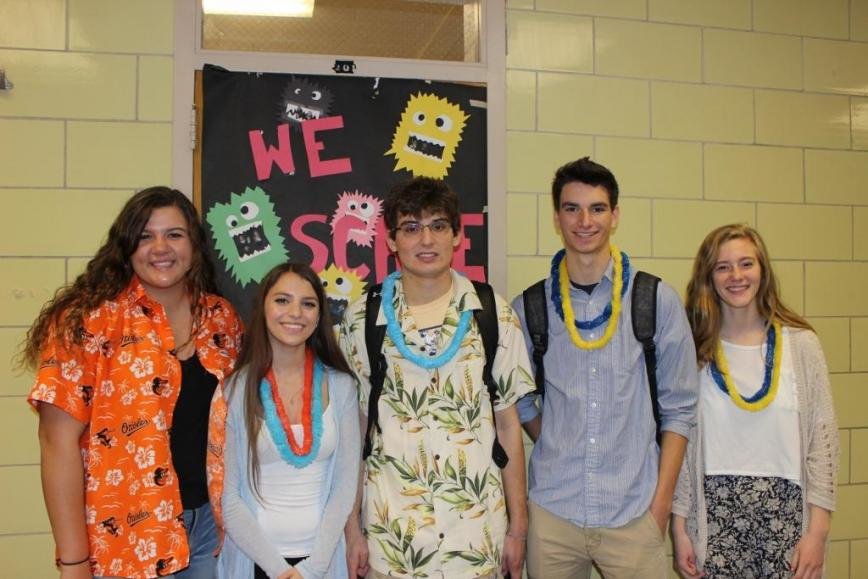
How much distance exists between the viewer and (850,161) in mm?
2959

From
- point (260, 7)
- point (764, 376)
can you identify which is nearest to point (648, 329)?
point (764, 376)

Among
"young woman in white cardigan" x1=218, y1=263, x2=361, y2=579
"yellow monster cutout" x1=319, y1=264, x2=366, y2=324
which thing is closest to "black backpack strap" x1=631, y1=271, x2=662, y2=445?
"young woman in white cardigan" x1=218, y1=263, x2=361, y2=579

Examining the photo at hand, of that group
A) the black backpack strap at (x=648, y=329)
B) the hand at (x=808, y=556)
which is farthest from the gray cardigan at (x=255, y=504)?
the hand at (x=808, y=556)

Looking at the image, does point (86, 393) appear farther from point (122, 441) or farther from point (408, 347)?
point (408, 347)

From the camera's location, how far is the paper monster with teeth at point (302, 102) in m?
Result: 2.52

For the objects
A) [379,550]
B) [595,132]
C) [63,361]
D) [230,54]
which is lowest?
[379,550]

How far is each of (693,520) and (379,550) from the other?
0.99m

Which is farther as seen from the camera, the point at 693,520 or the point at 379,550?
the point at 693,520

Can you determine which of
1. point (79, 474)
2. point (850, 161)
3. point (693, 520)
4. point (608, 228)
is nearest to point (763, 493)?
point (693, 520)

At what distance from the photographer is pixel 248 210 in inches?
97.6

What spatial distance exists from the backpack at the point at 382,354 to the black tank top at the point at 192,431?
46 cm

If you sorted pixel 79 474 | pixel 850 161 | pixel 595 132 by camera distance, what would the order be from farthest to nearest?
pixel 850 161
pixel 595 132
pixel 79 474

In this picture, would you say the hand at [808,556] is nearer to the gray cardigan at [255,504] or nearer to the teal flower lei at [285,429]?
the gray cardigan at [255,504]

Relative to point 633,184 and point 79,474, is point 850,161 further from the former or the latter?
point 79,474
